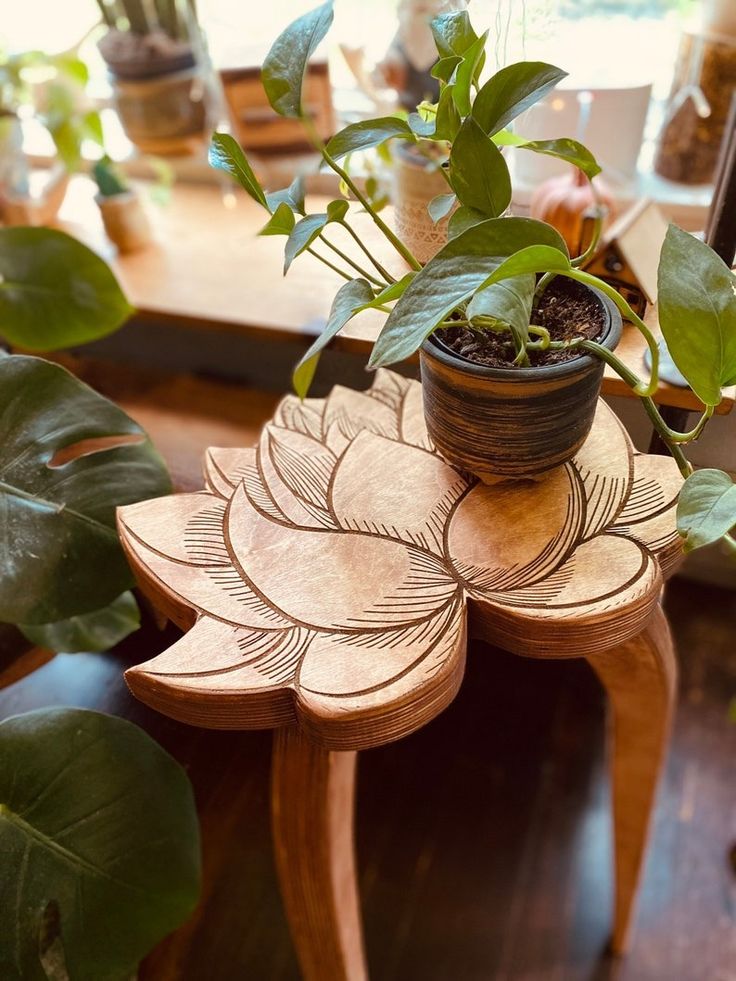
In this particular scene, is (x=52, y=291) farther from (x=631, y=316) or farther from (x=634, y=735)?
(x=634, y=735)

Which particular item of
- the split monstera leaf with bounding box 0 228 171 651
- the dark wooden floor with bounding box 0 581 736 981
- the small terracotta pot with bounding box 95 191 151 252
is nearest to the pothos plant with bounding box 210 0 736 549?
the split monstera leaf with bounding box 0 228 171 651

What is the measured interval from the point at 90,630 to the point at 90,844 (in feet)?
0.82

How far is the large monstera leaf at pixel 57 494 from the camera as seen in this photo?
726 millimetres

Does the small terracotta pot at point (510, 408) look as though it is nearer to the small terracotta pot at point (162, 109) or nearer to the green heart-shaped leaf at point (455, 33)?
the green heart-shaped leaf at point (455, 33)

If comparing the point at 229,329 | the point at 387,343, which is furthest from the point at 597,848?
the point at 387,343

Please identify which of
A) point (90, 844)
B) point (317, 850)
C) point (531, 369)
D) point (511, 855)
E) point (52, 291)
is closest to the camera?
point (531, 369)

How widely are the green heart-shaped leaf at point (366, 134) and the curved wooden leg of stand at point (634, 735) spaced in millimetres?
474

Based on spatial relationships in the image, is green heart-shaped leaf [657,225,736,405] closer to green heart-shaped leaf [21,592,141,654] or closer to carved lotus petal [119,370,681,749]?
carved lotus petal [119,370,681,749]

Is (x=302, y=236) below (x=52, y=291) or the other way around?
the other way around

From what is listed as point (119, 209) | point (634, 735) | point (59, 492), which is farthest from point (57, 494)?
point (119, 209)

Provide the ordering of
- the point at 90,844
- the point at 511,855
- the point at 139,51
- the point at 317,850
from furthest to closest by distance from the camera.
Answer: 1. the point at 139,51
2. the point at 511,855
3. the point at 317,850
4. the point at 90,844

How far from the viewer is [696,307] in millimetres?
569

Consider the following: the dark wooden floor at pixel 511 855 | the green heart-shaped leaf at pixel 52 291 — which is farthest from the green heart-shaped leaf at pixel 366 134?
the dark wooden floor at pixel 511 855

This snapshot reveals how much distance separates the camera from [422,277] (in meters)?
0.51
